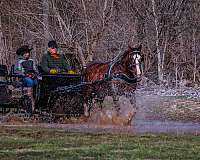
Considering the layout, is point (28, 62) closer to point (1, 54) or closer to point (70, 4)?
point (70, 4)

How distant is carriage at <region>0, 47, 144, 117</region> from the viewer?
15391 millimetres

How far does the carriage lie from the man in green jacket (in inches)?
8.1

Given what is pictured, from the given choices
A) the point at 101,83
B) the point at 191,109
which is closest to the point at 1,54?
the point at 191,109

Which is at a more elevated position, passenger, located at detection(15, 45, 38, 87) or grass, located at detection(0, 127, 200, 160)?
passenger, located at detection(15, 45, 38, 87)

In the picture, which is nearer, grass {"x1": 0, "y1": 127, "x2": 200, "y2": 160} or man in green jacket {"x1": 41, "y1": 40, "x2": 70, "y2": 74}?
grass {"x1": 0, "y1": 127, "x2": 200, "y2": 160}

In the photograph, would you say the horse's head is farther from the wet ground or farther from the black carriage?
the black carriage

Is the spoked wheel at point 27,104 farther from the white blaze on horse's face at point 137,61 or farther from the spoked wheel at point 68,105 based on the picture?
the white blaze on horse's face at point 137,61

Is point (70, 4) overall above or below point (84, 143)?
above

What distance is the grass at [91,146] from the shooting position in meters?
9.63

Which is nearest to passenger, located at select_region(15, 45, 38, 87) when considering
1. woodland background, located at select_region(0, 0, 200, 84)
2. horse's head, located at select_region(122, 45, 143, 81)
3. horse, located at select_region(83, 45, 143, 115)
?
horse, located at select_region(83, 45, 143, 115)

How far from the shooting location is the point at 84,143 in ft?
37.1

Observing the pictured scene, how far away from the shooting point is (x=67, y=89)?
15664 mm

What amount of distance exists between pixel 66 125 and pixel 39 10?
14.0 metres

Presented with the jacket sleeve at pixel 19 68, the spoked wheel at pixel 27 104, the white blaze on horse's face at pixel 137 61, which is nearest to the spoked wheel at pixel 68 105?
the spoked wheel at pixel 27 104
